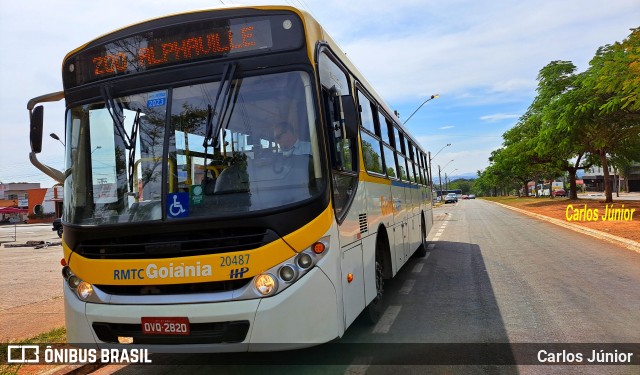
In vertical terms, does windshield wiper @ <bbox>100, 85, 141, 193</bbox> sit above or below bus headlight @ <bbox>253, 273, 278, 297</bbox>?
above

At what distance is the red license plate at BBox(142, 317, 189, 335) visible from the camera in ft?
12.1

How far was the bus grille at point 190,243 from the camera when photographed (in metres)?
3.69

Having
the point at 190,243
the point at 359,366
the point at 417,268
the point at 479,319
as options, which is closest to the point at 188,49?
the point at 190,243

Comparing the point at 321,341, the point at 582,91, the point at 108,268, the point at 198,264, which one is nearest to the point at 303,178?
the point at 198,264

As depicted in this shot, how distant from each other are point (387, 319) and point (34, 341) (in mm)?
4270

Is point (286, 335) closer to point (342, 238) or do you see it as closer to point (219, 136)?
point (342, 238)

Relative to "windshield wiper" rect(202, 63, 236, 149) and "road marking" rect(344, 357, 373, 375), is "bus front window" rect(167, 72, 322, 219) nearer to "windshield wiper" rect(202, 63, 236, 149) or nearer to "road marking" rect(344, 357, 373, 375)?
"windshield wiper" rect(202, 63, 236, 149)

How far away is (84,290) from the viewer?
4062 mm

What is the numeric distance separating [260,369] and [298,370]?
385mm

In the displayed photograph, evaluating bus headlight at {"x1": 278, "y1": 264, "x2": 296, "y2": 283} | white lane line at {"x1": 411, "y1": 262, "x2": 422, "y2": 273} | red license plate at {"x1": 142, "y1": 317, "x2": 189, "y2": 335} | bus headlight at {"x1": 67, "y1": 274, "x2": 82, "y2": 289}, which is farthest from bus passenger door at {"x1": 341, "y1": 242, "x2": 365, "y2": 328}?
white lane line at {"x1": 411, "y1": 262, "x2": 422, "y2": 273}

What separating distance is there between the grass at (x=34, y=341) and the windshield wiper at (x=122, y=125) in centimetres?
241

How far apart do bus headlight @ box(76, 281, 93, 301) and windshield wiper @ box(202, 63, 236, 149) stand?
1572mm

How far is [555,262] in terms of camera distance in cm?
1046

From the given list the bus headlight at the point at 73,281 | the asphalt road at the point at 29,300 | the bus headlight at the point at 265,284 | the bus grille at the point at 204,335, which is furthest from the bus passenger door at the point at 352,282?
the asphalt road at the point at 29,300
